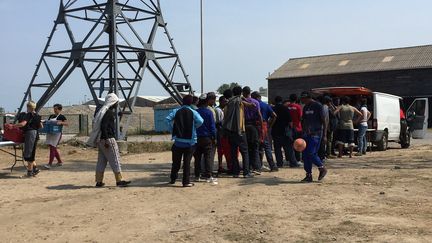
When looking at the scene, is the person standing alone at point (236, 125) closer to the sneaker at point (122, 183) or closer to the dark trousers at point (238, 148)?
the dark trousers at point (238, 148)

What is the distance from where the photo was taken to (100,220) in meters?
6.46

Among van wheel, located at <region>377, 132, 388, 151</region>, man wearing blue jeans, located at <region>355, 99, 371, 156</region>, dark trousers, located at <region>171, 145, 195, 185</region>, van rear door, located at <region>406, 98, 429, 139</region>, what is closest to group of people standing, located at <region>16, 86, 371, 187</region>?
dark trousers, located at <region>171, 145, 195, 185</region>

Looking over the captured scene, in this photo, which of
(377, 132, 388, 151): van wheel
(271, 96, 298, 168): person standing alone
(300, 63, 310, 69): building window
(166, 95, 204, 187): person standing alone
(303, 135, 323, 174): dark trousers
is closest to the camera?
(166, 95, 204, 187): person standing alone

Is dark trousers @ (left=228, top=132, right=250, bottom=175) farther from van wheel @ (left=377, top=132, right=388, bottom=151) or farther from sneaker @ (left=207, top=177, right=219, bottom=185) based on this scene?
van wheel @ (left=377, top=132, right=388, bottom=151)

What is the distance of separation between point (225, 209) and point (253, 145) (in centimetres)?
354

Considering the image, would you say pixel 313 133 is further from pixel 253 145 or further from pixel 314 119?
pixel 253 145

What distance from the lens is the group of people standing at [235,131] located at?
29.3 feet

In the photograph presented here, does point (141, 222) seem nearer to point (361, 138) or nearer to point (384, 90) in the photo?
point (361, 138)

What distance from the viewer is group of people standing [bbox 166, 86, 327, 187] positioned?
8.94 metres

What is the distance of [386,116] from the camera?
17125mm

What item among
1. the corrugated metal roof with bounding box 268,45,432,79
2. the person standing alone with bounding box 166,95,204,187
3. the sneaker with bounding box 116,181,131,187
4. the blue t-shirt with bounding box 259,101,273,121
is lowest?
the sneaker with bounding box 116,181,131,187

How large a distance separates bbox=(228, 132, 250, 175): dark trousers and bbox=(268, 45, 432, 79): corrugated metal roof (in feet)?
127

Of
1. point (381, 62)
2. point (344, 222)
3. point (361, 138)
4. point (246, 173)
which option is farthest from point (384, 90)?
point (344, 222)

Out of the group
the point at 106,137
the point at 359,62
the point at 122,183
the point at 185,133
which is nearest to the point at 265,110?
the point at 185,133
